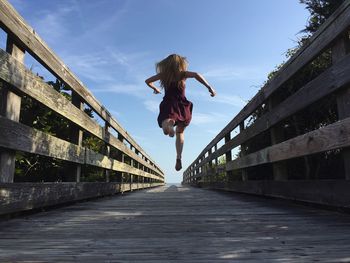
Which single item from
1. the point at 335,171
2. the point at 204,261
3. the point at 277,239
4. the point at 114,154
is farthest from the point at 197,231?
the point at 114,154

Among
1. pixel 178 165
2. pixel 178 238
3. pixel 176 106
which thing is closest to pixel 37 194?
pixel 178 238

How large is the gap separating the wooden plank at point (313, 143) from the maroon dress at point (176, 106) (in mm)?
1069

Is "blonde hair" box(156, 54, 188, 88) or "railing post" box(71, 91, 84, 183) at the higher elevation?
"blonde hair" box(156, 54, 188, 88)

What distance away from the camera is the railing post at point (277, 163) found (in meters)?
4.51

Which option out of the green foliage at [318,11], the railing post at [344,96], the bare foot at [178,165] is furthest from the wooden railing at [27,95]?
the green foliage at [318,11]

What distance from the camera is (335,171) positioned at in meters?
6.02

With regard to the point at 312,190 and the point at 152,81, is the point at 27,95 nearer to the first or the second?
the point at 152,81

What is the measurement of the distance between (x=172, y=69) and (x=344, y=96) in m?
2.46

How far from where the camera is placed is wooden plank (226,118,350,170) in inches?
111

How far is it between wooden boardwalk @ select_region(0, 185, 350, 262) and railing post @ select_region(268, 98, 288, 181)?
1.13 metres

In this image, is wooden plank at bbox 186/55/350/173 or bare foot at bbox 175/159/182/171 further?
bare foot at bbox 175/159/182/171

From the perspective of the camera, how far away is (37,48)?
3.37m

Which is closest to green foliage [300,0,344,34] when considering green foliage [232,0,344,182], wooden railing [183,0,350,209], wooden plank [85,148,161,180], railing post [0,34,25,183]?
green foliage [232,0,344,182]

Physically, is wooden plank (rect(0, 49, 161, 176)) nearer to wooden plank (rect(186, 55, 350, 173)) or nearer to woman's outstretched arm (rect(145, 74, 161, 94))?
woman's outstretched arm (rect(145, 74, 161, 94))
